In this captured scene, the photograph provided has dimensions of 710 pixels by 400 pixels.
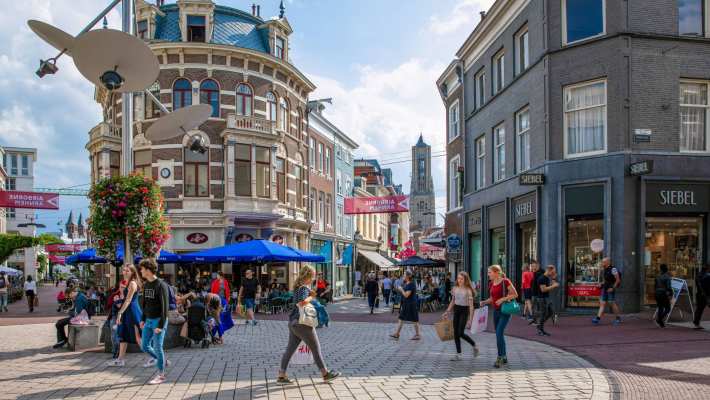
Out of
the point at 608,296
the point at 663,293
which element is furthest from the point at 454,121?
the point at 663,293

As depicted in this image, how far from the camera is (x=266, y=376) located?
9312 mm

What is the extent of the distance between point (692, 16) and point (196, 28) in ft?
72.0

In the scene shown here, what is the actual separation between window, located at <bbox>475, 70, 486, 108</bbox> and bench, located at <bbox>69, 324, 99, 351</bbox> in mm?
18923

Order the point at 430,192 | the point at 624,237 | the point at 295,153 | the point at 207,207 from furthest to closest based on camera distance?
the point at 430,192
the point at 295,153
the point at 207,207
the point at 624,237

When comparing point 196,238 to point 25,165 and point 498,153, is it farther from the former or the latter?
point 25,165

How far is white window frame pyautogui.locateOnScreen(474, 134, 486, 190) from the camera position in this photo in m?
27.2

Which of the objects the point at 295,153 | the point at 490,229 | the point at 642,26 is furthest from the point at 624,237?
the point at 295,153

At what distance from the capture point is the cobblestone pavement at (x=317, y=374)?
26.7 ft

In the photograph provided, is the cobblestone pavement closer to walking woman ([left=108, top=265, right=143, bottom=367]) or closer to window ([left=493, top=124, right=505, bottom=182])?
walking woman ([left=108, top=265, right=143, bottom=367])

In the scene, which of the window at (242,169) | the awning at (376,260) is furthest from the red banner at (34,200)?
the awning at (376,260)

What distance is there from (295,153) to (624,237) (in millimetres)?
21177

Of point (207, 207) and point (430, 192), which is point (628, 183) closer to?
point (207, 207)

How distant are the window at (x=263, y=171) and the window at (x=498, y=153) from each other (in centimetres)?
1163

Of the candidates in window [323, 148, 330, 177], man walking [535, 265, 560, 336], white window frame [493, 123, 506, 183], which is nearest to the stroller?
man walking [535, 265, 560, 336]
